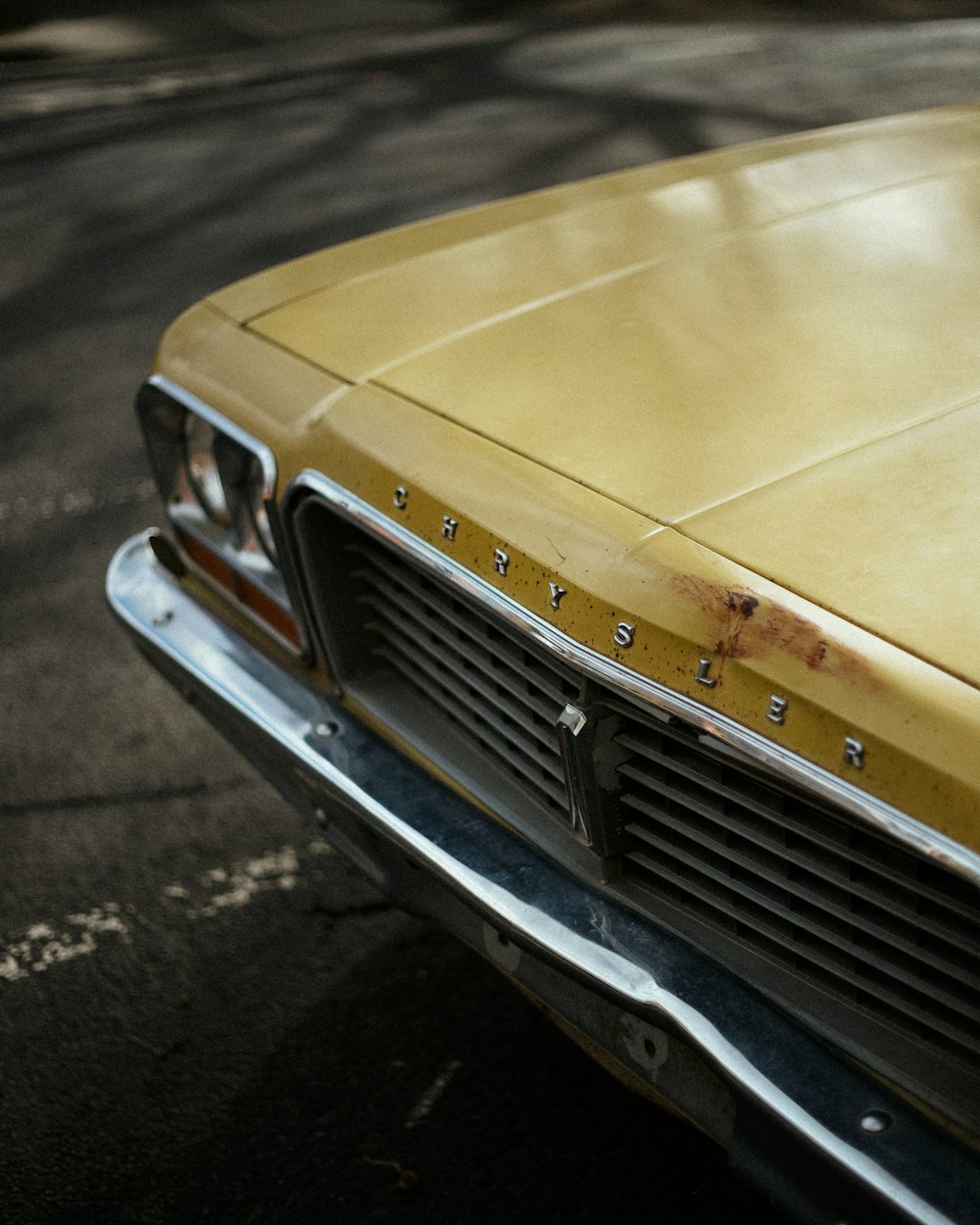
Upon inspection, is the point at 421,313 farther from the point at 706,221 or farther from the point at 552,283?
the point at 706,221

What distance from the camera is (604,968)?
1579 millimetres

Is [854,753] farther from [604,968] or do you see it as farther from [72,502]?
[72,502]

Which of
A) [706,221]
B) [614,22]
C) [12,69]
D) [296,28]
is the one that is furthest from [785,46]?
[706,221]

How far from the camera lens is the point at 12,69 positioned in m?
13.2

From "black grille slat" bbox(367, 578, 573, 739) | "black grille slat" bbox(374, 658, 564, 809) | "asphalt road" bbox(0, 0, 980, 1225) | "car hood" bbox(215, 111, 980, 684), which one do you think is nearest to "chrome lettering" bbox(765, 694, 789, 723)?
"car hood" bbox(215, 111, 980, 684)

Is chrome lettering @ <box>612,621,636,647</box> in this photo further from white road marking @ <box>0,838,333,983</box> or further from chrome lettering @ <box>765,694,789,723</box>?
white road marking @ <box>0,838,333,983</box>

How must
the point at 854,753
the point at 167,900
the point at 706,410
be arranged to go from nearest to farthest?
the point at 854,753 < the point at 706,410 < the point at 167,900

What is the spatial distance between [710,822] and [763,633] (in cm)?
34

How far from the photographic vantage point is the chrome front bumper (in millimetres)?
1343

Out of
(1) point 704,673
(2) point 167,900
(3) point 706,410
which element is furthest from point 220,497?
(1) point 704,673

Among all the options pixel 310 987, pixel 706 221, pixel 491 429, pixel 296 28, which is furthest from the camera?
pixel 296 28

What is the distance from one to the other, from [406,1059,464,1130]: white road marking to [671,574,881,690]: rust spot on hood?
122 centimetres

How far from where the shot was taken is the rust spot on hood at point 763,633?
1283 millimetres

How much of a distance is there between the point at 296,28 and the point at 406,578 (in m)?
14.7
